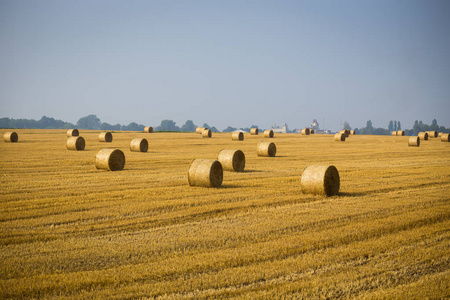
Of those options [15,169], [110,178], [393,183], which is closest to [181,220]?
[110,178]

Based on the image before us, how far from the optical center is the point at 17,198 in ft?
46.5

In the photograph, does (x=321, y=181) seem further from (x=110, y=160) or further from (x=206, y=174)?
(x=110, y=160)

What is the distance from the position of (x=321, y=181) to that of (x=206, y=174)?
391 centimetres

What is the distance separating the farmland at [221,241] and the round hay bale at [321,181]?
32 centimetres

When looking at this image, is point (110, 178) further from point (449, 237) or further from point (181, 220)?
point (449, 237)

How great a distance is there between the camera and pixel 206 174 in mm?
16578

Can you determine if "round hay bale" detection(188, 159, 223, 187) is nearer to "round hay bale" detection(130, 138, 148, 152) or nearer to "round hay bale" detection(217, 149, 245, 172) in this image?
"round hay bale" detection(217, 149, 245, 172)

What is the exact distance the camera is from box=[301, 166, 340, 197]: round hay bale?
15148 millimetres

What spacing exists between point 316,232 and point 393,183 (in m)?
8.97

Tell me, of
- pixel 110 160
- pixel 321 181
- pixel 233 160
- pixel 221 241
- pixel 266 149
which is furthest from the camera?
pixel 266 149

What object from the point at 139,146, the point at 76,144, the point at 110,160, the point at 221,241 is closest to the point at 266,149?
the point at 139,146

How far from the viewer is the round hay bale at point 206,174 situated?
16.6m

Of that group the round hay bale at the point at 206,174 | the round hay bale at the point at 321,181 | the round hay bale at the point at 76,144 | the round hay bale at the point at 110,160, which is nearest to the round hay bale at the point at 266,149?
the round hay bale at the point at 110,160

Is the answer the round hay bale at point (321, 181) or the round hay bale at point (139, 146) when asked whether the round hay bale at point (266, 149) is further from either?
the round hay bale at point (321, 181)
